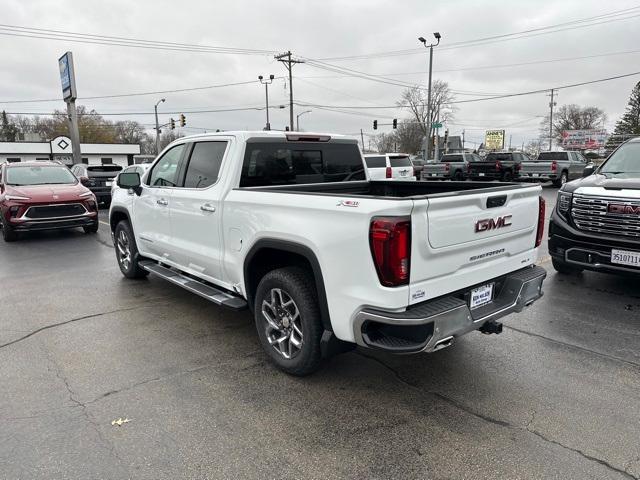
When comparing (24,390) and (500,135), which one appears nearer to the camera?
(24,390)

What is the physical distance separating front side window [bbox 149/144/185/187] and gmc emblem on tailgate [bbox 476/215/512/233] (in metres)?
3.21

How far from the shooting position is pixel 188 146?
4.93m

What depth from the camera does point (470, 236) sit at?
125 inches

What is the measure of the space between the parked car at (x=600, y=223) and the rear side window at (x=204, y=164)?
14.1 ft

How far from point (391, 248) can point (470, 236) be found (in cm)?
74

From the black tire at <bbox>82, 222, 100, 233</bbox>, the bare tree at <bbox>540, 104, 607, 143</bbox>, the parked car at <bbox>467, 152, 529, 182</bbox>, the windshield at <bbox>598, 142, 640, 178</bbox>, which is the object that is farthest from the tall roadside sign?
the black tire at <bbox>82, 222, 100, 233</bbox>

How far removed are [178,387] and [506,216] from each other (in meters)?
2.80

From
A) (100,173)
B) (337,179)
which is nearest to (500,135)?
(100,173)

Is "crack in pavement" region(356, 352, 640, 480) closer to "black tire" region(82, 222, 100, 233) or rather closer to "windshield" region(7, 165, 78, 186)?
"black tire" region(82, 222, 100, 233)

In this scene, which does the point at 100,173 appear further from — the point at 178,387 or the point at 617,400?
the point at 617,400

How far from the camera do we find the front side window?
505cm

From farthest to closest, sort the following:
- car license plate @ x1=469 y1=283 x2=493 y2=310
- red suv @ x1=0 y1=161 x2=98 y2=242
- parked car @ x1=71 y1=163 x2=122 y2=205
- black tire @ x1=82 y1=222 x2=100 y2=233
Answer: parked car @ x1=71 y1=163 x2=122 y2=205, black tire @ x1=82 y1=222 x2=100 y2=233, red suv @ x1=0 y1=161 x2=98 y2=242, car license plate @ x1=469 y1=283 x2=493 y2=310

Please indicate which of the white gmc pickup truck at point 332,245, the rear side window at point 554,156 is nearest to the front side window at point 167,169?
the white gmc pickup truck at point 332,245

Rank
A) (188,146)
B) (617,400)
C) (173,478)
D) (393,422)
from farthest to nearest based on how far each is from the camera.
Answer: (188,146) < (617,400) < (393,422) < (173,478)
